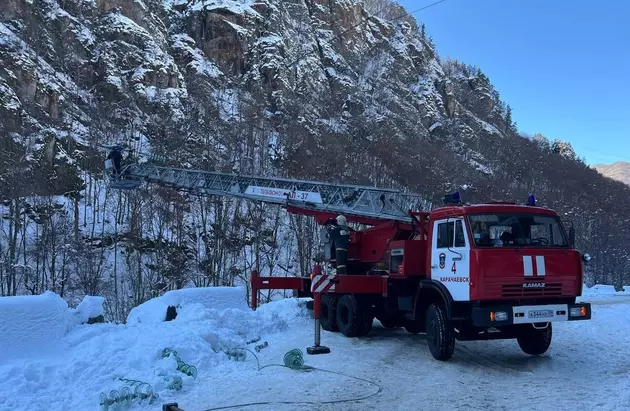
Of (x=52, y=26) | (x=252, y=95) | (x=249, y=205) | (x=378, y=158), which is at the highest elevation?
(x=52, y=26)

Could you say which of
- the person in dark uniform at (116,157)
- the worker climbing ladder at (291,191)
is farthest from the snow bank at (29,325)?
the person in dark uniform at (116,157)

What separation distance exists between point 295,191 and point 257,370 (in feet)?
25.0

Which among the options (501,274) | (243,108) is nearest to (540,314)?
(501,274)

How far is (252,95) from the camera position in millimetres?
65188

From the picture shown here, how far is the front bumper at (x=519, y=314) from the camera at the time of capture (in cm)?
800

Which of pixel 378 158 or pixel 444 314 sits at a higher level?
pixel 378 158

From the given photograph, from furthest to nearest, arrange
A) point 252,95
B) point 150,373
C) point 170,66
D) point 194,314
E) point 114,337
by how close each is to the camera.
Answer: point 252,95
point 170,66
point 194,314
point 114,337
point 150,373

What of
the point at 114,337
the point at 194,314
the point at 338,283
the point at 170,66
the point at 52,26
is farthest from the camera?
the point at 170,66

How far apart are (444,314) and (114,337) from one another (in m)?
5.59

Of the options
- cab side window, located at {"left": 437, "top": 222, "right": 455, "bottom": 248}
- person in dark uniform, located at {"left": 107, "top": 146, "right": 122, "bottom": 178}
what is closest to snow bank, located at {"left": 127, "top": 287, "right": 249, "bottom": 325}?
cab side window, located at {"left": 437, "top": 222, "right": 455, "bottom": 248}

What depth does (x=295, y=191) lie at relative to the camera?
49.4 feet

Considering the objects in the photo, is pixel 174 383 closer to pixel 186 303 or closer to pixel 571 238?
pixel 186 303

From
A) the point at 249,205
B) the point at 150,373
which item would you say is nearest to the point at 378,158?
the point at 249,205

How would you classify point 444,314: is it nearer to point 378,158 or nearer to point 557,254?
point 557,254
